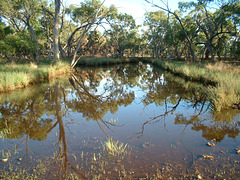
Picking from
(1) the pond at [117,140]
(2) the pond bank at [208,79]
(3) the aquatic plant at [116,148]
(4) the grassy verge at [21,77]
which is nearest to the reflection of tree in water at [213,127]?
(1) the pond at [117,140]

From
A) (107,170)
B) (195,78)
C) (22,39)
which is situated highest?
(22,39)

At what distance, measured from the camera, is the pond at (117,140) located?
3.13m

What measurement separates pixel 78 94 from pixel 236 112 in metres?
7.12

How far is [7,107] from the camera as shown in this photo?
682 centimetres

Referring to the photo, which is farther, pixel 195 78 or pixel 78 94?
pixel 195 78

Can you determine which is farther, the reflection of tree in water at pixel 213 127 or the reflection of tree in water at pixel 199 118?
the reflection of tree in water at pixel 199 118

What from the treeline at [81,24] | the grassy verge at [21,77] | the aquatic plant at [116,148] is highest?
the treeline at [81,24]

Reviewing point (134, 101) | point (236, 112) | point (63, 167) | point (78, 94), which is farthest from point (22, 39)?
point (236, 112)

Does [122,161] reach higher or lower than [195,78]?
lower

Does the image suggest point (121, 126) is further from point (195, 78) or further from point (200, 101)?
point (195, 78)

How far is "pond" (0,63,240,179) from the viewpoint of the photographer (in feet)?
10.3

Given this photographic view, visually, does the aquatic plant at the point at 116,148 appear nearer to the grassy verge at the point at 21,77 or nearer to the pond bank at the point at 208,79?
the pond bank at the point at 208,79

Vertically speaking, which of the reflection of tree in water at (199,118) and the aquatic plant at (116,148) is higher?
the reflection of tree in water at (199,118)

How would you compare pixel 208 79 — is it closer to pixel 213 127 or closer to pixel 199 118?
pixel 199 118
